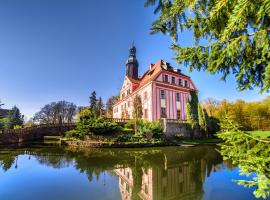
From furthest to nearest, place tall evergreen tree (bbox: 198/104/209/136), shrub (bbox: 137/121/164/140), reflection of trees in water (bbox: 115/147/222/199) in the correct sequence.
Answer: tall evergreen tree (bbox: 198/104/209/136), shrub (bbox: 137/121/164/140), reflection of trees in water (bbox: 115/147/222/199)

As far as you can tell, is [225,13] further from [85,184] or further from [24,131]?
[24,131]

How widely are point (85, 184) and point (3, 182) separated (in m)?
3.30

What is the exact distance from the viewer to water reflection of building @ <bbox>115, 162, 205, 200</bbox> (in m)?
5.15

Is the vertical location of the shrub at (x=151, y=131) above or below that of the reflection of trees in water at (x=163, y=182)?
above

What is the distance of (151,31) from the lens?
3.84 m

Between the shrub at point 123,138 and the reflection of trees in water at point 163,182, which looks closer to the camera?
the reflection of trees in water at point 163,182

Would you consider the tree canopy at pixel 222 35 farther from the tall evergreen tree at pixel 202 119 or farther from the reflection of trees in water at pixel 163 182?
the tall evergreen tree at pixel 202 119

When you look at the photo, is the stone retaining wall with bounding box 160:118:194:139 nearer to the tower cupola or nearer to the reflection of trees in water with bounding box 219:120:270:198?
the tower cupola

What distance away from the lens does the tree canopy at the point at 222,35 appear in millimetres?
2630

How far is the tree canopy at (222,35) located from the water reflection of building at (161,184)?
3.87m

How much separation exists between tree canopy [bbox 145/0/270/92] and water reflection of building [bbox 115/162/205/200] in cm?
387

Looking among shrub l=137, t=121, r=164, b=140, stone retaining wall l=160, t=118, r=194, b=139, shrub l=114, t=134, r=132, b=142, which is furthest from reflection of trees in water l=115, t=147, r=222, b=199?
stone retaining wall l=160, t=118, r=194, b=139

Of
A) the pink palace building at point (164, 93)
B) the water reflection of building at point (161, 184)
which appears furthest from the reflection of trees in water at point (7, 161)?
the pink palace building at point (164, 93)

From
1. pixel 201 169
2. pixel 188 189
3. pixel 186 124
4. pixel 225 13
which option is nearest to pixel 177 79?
pixel 186 124
